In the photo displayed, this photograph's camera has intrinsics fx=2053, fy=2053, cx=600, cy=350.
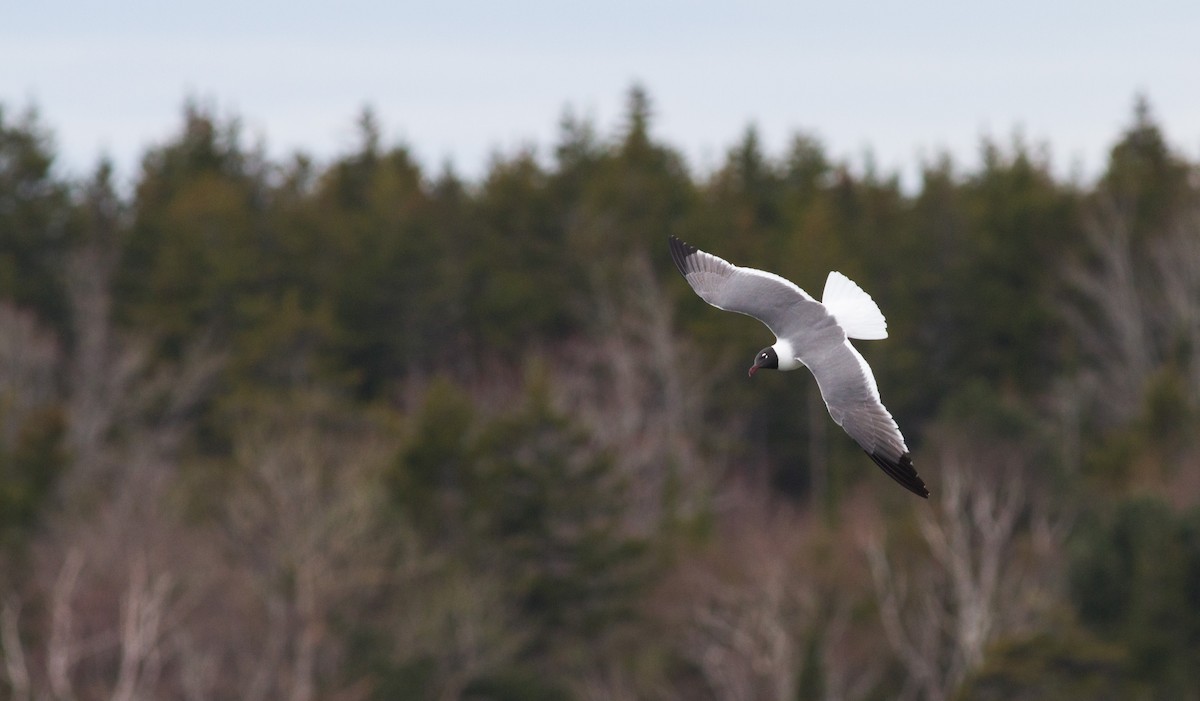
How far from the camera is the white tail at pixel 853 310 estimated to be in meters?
10.0

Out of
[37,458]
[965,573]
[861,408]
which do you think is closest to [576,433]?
[965,573]

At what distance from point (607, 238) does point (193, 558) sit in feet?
91.8

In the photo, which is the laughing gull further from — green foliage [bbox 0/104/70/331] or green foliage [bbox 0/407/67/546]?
green foliage [bbox 0/104/70/331]

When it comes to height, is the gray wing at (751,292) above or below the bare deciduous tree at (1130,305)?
below

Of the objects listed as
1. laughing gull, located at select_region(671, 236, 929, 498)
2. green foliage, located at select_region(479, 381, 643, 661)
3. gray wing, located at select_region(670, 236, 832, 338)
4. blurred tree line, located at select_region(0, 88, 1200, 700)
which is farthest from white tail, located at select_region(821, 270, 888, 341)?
green foliage, located at select_region(479, 381, 643, 661)

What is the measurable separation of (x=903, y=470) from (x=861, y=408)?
58 cm

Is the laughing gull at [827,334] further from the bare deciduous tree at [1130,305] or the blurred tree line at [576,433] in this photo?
the bare deciduous tree at [1130,305]

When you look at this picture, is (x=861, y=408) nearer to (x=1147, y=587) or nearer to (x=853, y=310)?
(x=853, y=310)

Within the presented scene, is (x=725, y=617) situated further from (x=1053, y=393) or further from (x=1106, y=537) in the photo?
(x=1053, y=393)

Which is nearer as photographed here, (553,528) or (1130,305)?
(553,528)

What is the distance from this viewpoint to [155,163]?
7775 centimetres

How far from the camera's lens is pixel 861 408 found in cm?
944

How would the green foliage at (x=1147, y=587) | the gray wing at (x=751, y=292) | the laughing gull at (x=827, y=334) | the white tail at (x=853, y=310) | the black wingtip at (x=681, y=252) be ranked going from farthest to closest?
the green foliage at (x=1147, y=587), the black wingtip at (x=681, y=252), the gray wing at (x=751, y=292), the white tail at (x=853, y=310), the laughing gull at (x=827, y=334)

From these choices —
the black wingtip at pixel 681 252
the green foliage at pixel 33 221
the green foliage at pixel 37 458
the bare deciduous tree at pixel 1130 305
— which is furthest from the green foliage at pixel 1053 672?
the green foliage at pixel 33 221
